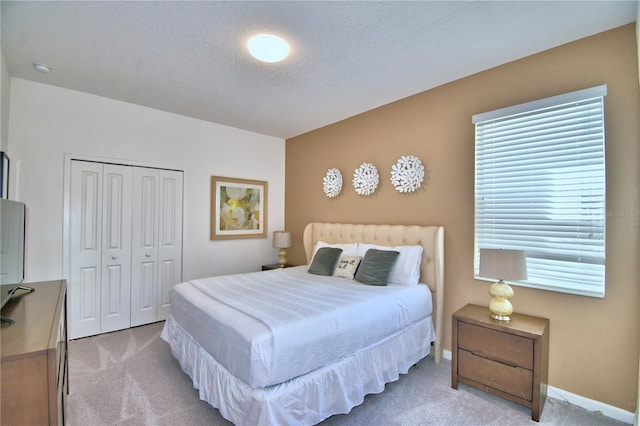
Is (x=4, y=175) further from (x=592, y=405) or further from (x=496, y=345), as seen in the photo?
(x=592, y=405)

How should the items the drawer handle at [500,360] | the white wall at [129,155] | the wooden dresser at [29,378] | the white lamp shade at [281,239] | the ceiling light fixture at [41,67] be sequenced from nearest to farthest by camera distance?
the wooden dresser at [29,378] → the drawer handle at [500,360] → the ceiling light fixture at [41,67] → the white wall at [129,155] → the white lamp shade at [281,239]

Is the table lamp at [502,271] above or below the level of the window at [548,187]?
below

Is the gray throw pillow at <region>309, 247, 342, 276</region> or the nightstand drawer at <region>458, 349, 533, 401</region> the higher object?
the gray throw pillow at <region>309, 247, 342, 276</region>

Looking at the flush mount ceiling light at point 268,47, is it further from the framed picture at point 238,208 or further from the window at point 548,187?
the framed picture at point 238,208

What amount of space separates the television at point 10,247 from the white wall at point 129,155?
1.49 metres

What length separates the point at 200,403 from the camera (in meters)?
2.23

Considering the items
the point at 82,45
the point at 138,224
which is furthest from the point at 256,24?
the point at 138,224

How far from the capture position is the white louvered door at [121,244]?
338 cm

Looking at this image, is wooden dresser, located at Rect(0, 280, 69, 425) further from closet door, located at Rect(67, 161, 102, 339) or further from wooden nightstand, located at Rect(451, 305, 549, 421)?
wooden nightstand, located at Rect(451, 305, 549, 421)

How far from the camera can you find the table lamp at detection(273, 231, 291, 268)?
4695mm

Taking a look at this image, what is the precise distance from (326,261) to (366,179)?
3.87ft

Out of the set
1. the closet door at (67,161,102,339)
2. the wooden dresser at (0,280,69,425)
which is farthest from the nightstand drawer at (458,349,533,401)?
the closet door at (67,161,102,339)

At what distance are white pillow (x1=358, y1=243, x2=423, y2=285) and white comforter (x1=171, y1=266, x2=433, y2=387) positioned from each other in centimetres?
15

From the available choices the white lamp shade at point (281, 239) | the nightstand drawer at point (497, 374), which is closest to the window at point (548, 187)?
the nightstand drawer at point (497, 374)
